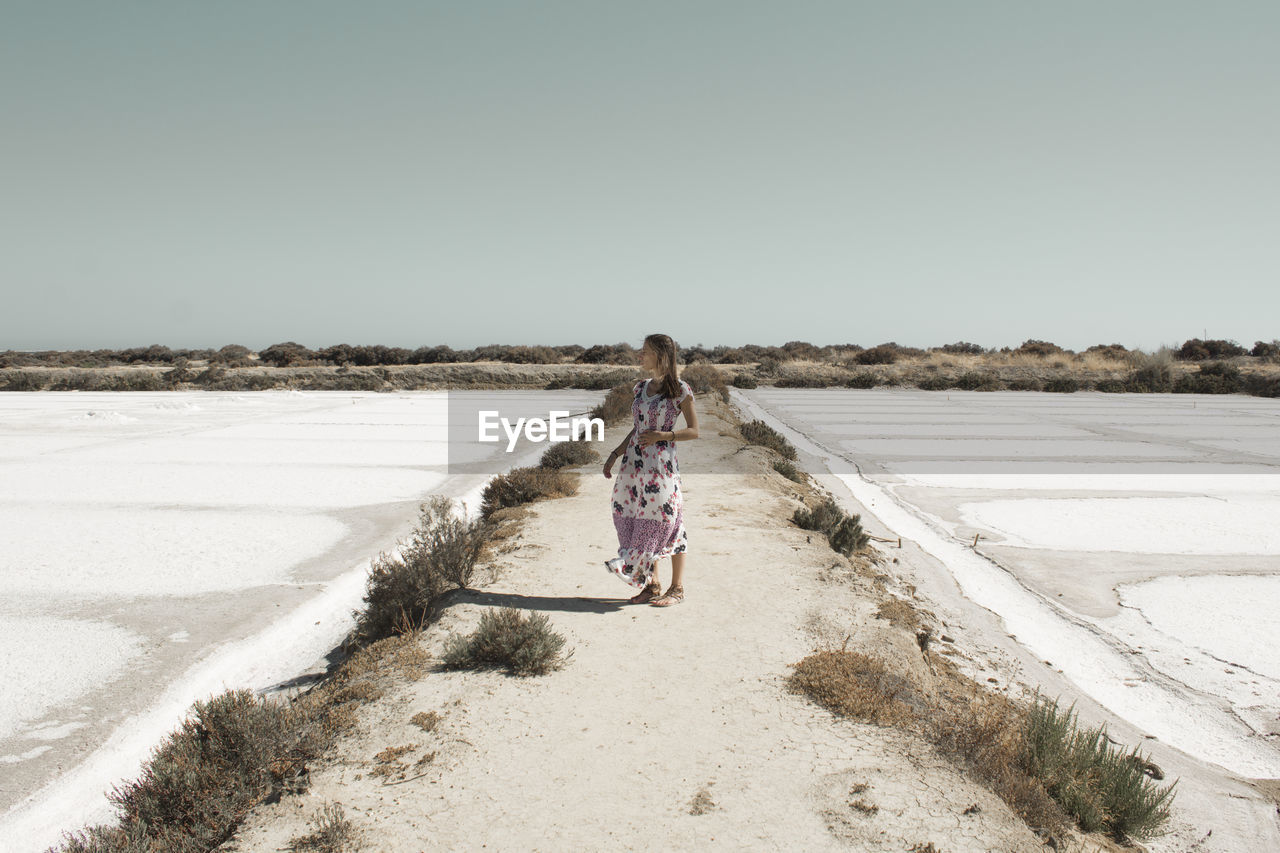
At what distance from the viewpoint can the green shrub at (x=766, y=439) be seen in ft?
47.1

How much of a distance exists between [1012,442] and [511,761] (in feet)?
55.3

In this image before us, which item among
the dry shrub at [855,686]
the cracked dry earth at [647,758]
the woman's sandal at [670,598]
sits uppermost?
the woman's sandal at [670,598]

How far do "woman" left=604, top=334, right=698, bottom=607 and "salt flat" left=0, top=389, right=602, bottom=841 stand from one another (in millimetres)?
2227

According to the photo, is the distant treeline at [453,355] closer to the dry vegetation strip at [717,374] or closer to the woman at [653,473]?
the dry vegetation strip at [717,374]

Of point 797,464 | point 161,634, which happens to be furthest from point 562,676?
point 797,464

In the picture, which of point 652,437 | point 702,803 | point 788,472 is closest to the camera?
point 702,803

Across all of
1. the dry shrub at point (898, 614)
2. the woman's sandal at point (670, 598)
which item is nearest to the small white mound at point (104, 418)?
the woman's sandal at point (670, 598)

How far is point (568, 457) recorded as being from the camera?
12.5 m

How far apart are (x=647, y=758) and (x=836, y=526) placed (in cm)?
508

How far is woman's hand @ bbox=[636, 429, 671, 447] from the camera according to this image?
15.6 ft

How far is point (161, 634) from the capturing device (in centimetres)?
550

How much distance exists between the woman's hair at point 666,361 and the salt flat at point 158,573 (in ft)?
9.60

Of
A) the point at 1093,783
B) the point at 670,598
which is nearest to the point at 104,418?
the point at 670,598

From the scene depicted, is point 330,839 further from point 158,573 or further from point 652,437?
point 158,573
